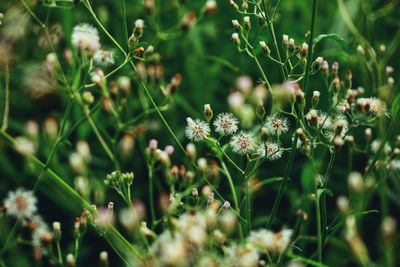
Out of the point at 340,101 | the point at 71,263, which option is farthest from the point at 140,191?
the point at 71,263

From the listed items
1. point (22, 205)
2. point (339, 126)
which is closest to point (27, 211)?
point (22, 205)

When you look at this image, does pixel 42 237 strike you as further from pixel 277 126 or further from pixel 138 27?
pixel 277 126

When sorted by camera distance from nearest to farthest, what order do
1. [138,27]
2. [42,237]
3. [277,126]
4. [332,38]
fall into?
[42,237], [138,27], [277,126], [332,38]

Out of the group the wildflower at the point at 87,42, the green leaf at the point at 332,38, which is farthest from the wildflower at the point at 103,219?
the green leaf at the point at 332,38

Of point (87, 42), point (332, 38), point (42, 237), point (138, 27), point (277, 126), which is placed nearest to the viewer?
point (42, 237)

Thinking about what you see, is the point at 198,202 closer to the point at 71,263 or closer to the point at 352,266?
the point at 71,263

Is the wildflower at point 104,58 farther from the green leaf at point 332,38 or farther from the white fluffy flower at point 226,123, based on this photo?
the green leaf at point 332,38

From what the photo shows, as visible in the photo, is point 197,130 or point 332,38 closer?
point 197,130

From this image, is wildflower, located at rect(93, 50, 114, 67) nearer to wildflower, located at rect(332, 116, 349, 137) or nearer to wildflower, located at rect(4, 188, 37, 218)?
wildflower, located at rect(4, 188, 37, 218)
